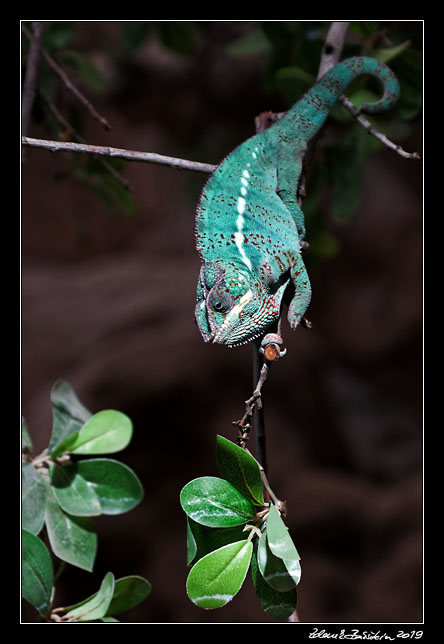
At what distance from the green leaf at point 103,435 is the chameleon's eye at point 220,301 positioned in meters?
0.29

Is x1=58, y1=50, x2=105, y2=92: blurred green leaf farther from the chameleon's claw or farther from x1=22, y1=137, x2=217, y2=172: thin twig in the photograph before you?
the chameleon's claw

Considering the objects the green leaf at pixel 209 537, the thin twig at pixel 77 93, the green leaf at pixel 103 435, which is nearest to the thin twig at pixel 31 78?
the thin twig at pixel 77 93

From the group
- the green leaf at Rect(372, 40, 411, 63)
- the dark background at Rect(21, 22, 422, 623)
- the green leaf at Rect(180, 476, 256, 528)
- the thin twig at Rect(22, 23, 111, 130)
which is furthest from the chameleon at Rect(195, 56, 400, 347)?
the dark background at Rect(21, 22, 422, 623)

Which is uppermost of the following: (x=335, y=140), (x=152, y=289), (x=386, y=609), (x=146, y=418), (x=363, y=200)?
(x=363, y=200)

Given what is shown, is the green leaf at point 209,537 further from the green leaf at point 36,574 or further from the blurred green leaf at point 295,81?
the blurred green leaf at point 295,81

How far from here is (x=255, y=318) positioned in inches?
36.2

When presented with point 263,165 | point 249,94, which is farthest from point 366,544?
point 249,94

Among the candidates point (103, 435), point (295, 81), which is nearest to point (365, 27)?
point (295, 81)

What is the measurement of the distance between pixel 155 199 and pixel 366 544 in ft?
9.87

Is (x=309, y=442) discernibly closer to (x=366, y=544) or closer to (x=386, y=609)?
(x=366, y=544)

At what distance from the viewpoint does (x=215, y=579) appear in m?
0.77

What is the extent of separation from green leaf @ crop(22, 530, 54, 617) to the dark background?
33.4 inches

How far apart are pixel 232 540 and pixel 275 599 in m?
0.09

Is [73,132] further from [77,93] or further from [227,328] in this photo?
[227,328]
